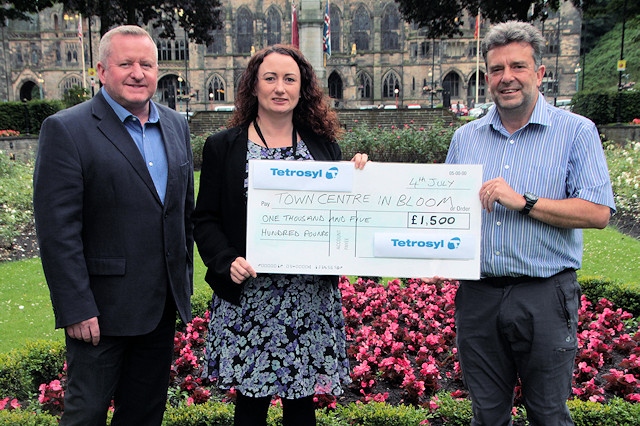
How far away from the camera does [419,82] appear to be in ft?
201

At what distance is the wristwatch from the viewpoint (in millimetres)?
2648

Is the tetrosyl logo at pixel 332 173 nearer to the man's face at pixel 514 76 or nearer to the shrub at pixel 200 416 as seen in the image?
the man's face at pixel 514 76

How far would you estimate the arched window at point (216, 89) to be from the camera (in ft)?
205

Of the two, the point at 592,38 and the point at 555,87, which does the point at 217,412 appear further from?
the point at 592,38

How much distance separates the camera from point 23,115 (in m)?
23.8

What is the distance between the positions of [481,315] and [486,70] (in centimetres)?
117

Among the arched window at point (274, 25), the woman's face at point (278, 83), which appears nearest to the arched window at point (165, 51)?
the arched window at point (274, 25)

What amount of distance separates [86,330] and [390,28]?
6365 centimetres

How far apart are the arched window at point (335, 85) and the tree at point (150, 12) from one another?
33528 mm

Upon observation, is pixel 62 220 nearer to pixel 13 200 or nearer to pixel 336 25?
pixel 13 200

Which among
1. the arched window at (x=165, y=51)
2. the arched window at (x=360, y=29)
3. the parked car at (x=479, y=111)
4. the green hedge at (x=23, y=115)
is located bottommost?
the green hedge at (x=23, y=115)

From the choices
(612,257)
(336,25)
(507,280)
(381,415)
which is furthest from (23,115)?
(336,25)

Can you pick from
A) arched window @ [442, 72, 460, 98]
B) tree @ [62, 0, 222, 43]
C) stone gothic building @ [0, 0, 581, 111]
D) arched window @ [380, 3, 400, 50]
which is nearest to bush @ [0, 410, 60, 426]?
tree @ [62, 0, 222, 43]

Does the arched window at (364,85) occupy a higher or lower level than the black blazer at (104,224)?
higher
